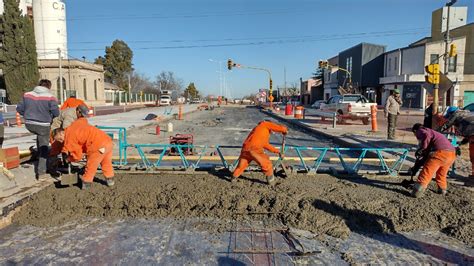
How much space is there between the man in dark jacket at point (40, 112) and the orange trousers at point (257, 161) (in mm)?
3457

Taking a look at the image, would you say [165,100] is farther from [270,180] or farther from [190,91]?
[270,180]

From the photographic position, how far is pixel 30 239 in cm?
418

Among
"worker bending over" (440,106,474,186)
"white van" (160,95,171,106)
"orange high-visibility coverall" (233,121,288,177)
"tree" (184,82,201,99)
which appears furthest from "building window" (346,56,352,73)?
"tree" (184,82,201,99)

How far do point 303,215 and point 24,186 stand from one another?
4.65 meters

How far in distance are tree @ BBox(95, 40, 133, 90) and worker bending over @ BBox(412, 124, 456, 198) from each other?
3302 inches

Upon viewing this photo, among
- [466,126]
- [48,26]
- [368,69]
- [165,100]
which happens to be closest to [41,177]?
[466,126]

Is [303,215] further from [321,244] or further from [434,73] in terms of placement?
[434,73]

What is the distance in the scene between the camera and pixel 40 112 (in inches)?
234

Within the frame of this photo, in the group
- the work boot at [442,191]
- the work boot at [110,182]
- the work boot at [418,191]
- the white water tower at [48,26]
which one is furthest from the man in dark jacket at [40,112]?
the white water tower at [48,26]

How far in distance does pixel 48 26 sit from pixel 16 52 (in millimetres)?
12911

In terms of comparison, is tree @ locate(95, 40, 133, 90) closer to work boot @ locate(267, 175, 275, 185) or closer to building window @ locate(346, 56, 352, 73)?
building window @ locate(346, 56, 352, 73)

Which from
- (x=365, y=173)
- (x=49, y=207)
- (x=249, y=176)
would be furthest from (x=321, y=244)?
(x=49, y=207)

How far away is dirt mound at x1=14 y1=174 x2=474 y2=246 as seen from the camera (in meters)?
4.59

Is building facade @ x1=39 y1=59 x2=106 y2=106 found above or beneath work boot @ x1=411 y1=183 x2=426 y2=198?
above
